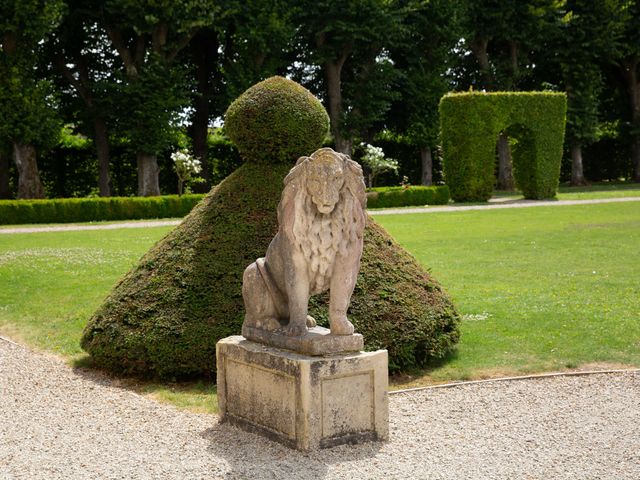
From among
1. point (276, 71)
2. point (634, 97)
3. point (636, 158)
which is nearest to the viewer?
point (276, 71)

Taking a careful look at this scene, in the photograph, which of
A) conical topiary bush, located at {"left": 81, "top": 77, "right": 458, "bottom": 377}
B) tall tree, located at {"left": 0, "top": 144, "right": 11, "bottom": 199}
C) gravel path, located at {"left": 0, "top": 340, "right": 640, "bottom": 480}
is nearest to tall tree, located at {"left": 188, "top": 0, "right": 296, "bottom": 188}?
tall tree, located at {"left": 0, "top": 144, "right": 11, "bottom": 199}

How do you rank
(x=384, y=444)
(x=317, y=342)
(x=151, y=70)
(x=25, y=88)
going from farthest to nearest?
(x=151, y=70) < (x=25, y=88) < (x=384, y=444) < (x=317, y=342)

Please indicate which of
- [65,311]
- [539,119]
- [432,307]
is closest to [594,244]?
[432,307]

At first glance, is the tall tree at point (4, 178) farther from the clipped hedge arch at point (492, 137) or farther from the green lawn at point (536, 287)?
the clipped hedge arch at point (492, 137)

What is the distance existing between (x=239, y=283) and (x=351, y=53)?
34187mm

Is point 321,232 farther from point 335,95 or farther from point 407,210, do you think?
point 335,95

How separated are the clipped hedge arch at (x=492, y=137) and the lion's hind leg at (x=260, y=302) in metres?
27.1

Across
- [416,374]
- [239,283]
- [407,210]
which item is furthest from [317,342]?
[407,210]

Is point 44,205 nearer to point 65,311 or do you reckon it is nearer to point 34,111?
point 34,111

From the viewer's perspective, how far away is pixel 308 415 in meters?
5.84

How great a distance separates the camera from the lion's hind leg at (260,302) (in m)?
6.46

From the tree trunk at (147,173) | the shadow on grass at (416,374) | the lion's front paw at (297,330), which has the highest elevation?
the tree trunk at (147,173)

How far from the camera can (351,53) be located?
40.8 m

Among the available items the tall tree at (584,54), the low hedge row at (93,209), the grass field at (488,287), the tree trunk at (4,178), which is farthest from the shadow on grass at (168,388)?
the tall tree at (584,54)
